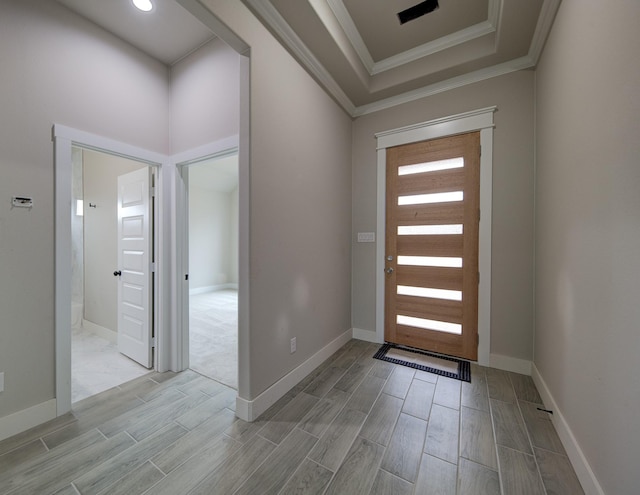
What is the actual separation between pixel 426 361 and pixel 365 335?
30.6 inches

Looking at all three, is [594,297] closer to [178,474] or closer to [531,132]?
[531,132]

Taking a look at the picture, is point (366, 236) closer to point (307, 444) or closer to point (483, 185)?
point (483, 185)

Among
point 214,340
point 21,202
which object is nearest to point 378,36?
point 21,202

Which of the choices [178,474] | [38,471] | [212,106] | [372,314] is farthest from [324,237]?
[38,471]

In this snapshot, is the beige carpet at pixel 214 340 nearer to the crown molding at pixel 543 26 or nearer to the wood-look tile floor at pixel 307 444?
the wood-look tile floor at pixel 307 444

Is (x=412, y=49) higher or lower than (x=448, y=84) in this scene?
higher

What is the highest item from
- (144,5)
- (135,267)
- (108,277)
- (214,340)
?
(144,5)

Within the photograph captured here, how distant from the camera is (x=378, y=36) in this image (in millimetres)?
2336

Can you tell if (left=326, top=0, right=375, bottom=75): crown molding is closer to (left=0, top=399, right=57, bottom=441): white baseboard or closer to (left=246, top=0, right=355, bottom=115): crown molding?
(left=246, top=0, right=355, bottom=115): crown molding

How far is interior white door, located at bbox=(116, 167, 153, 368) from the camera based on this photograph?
2488 millimetres

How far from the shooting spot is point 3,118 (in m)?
1.60

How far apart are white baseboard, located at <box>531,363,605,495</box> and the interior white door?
3307 mm

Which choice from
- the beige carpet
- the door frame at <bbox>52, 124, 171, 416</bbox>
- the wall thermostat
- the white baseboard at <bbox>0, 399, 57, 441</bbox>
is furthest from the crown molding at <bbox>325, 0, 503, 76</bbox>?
the white baseboard at <bbox>0, 399, 57, 441</bbox>

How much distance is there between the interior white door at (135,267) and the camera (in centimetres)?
249
